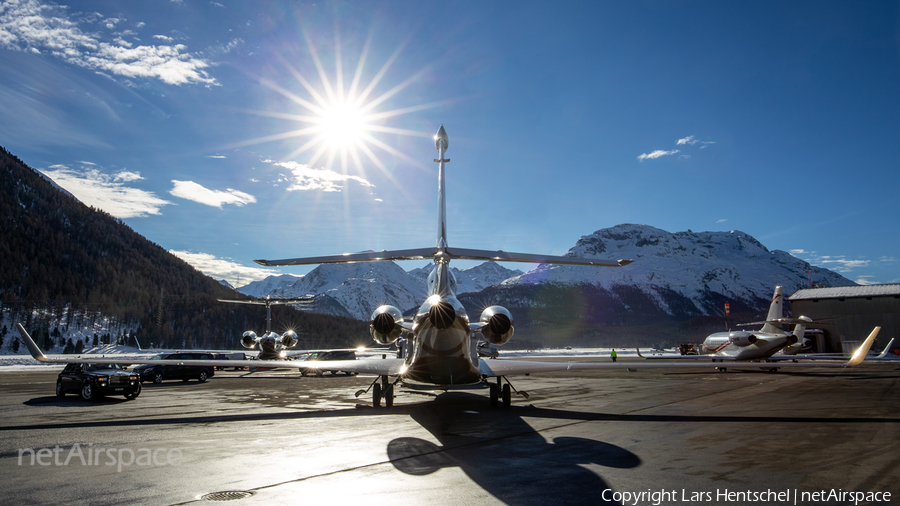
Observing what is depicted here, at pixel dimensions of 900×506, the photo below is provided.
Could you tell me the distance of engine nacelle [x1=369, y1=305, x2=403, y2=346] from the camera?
14.3 meters

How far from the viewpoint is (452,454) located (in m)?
8.27

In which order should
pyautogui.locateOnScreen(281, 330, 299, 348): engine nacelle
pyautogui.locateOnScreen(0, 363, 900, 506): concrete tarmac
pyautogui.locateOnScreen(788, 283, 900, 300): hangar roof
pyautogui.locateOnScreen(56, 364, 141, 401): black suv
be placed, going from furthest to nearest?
pyautogui.locateOnScreen(788, 283, 900, 300): hangar roof
pyautogui.locateOnScreen(281, 330, 299, 348): engine nacelle
pyautogui.locateOnScreen(56, 364, 141, 401): black suv
pyautogui.locateOnScreen(0, 363, 900, 506): concrete tarmac

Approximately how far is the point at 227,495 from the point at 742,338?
36163mm

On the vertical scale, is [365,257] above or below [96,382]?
above

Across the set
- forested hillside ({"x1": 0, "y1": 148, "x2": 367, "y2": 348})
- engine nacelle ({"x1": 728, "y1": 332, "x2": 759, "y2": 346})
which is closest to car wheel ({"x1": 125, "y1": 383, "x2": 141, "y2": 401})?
engine nacelle ({"x1": 728, "y1": 332, "x2": 759, "y2": 346})

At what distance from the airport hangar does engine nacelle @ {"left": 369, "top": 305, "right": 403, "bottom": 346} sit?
6742 centimetres

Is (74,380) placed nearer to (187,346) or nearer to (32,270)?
(187,346)

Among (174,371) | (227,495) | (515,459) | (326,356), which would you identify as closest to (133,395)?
(174,371)

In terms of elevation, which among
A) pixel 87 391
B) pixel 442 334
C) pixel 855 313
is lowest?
pixel 87 391

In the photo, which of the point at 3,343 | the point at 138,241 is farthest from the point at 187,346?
the point at 138,241

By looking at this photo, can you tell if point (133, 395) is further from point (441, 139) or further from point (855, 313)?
point (855, 313)

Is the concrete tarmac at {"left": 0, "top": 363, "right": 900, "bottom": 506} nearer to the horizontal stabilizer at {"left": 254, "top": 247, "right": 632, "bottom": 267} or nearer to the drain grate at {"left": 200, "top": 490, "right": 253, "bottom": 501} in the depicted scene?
the drain grate at {"left": 200, "top": 490, "right": 253, "bottom": 501}

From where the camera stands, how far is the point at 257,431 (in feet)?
34.7

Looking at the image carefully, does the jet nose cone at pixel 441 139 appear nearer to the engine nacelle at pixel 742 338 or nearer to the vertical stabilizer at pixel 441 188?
the vertical stabilizer at pixel 441 188
